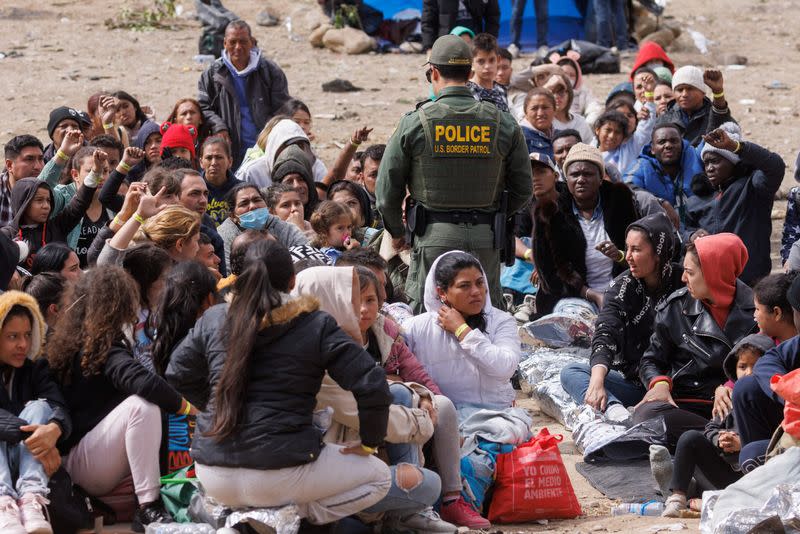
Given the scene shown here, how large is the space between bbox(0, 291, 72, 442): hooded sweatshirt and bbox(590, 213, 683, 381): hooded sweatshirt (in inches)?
124

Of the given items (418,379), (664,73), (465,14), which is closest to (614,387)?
(418,379)

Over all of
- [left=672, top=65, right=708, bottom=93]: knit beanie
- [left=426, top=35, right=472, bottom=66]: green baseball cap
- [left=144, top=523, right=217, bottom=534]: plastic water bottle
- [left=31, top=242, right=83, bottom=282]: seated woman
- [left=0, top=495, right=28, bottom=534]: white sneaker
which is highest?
[left=426, top=35, right=472, bottom=66]: green baseball cap

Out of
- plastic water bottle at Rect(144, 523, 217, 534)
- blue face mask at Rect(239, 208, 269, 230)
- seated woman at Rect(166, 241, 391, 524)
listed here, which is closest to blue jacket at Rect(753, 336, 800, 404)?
seated woman at Rect(166, 241, 391, 524)

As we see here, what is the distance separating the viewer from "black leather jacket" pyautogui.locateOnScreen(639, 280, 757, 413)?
22.2 feet

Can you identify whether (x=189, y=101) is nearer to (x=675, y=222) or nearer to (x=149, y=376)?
(x=675, y=222)

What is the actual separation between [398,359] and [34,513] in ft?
5.91

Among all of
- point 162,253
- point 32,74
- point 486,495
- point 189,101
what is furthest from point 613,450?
point 32,74

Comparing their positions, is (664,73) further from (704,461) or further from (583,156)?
(704,461)

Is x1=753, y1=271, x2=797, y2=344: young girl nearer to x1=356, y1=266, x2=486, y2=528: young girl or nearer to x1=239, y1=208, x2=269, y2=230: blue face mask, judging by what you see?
x1=356, y1=266, x2=486, y2=528: young girl

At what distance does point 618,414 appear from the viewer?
276 inches

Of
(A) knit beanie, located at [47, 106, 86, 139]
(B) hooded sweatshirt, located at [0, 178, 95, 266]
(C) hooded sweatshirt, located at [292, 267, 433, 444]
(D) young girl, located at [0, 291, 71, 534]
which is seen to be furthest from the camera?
(A) knit beanie, located at [47, 106, 86, 139]

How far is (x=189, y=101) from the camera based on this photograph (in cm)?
1012

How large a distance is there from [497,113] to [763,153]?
257 centimetres

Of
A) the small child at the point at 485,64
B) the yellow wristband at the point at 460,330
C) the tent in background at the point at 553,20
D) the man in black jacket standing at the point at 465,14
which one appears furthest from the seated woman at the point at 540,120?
the tent in background at the point at 553,20
